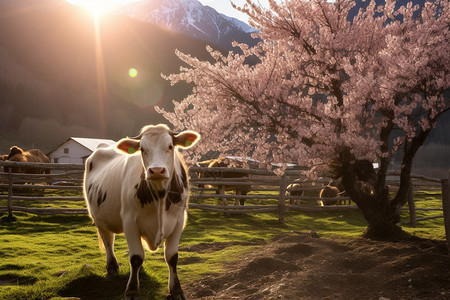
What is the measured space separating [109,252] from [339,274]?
3.41m

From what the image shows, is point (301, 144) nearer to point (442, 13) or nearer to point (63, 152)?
point (442, 13)

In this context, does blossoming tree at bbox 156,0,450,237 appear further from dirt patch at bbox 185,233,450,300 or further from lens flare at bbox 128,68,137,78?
lens flare at bbox 128,68,137,78

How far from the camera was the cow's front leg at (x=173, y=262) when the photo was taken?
445 centimetres

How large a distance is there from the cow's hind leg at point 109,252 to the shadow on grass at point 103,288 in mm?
294

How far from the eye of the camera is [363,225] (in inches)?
496

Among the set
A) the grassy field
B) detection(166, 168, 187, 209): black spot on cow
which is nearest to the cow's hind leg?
the grassy field

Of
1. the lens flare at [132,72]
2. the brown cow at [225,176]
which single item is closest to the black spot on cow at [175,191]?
the brown cow at [225,176]

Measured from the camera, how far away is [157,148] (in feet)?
13.5

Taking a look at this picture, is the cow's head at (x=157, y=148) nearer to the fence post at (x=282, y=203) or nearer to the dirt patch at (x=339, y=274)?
the dirt patch at (x=339, y=274)

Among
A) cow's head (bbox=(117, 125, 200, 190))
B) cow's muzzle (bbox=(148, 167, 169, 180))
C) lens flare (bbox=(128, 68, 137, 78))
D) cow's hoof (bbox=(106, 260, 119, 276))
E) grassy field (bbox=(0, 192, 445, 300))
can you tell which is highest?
lens flare (bbox=(128, 68, 137, 78))

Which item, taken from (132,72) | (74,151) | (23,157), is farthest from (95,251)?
(132,72)

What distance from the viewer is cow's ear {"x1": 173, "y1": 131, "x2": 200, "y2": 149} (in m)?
4.48

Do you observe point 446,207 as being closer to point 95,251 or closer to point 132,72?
point 95,251

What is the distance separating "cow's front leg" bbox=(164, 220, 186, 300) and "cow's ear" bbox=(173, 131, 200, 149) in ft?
3.29
